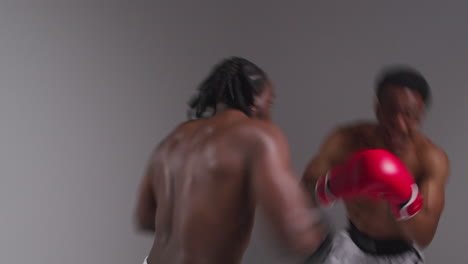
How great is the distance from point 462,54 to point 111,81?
153 centimetres

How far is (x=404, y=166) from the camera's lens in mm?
1572

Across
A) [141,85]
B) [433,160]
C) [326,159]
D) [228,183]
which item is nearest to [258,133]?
[228,183]

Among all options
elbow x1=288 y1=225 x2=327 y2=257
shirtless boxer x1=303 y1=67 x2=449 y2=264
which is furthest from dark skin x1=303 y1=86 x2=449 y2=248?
elbow x1=288 y1=225 x2=327 y2=257

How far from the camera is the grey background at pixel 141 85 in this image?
222 cm

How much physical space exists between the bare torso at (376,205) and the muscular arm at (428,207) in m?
0.04

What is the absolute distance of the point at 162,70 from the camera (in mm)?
2346

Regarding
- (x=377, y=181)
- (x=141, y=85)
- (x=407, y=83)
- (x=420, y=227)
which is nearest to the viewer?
(x=377, y=181)

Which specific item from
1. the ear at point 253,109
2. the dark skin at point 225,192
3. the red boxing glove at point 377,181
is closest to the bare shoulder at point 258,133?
the dark skin at point 225,192

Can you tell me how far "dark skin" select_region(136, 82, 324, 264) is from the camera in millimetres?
1151

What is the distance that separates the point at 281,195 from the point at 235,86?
1.27 ft

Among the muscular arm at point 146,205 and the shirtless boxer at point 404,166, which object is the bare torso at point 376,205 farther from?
the muscular arm at point 146,205

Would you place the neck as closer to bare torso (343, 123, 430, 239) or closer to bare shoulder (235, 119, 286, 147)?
bare torso (343, 123, 430, 239)

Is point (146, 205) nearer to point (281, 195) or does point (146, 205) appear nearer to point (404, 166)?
point (281, 195)

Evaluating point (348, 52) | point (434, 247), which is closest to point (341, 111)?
point (348, 52)
